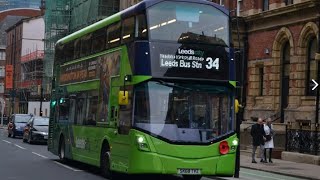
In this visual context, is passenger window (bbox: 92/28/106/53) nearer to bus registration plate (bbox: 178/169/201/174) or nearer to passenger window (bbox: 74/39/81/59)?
passenger window (bbox: 74/39/81/59)

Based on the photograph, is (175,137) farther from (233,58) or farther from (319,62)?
(319,62)

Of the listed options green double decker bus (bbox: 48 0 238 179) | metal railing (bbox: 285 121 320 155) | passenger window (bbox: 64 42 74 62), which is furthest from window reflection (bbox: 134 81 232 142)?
metal railing (bbox: 285 121 320 155)

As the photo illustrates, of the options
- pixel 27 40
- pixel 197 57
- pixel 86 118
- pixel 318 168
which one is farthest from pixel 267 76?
pixel 27 40

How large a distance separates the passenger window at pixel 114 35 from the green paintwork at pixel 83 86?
137 cm

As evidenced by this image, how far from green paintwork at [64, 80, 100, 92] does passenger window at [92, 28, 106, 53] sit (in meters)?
0.96

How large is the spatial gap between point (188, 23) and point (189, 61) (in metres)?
0.94

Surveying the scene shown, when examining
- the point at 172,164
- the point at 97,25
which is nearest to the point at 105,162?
the point at 172,164

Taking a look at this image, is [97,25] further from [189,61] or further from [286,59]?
[286,59]

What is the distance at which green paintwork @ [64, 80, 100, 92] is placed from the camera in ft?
56.2

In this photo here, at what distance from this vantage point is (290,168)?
71.4 ft

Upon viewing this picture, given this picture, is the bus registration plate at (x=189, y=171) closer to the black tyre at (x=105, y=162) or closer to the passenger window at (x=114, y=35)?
the black tyre at (x=105, y=162)

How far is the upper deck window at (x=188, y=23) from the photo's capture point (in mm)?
14016

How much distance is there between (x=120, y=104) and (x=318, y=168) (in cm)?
1071

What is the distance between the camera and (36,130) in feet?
111
